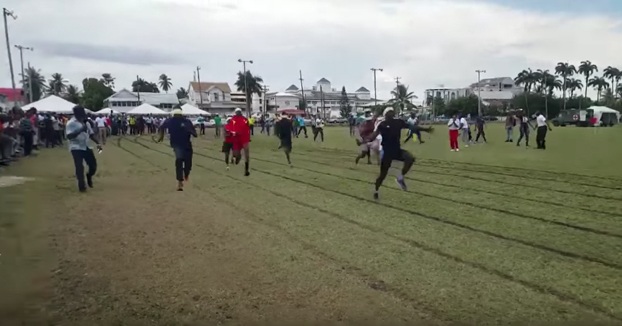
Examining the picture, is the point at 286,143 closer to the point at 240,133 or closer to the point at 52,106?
the point at 240,133

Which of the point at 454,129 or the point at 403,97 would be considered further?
the point at 403,97

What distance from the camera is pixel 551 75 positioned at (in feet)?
416

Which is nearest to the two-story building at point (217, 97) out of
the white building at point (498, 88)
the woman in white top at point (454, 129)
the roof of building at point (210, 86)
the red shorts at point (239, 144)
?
the roof of building at point (210, 86)

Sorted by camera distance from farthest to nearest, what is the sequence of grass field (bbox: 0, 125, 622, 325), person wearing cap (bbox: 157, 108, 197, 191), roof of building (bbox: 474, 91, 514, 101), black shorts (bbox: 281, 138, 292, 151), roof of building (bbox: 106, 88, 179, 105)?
roof of building (bbox: 474, 91, 514, 101) < roof of building (bbox: 106, 88, 179, 105) < black shorts (bbox: 281, 138, 292, 151) < person wearing cap (bbox: 157, 108, 197, 191) < grass field (bbox: 0, 125, 622, 325)

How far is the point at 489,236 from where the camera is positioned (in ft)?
24.3

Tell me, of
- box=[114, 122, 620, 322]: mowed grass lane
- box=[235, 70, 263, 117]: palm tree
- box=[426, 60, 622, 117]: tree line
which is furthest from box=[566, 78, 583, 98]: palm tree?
box=[114, 122, 620, 322]: mowed grass lane

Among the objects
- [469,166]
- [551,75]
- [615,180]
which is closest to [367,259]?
[615,180]

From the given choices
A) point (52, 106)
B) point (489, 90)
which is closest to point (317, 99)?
point (489, 90)

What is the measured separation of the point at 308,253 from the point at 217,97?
140655 mm

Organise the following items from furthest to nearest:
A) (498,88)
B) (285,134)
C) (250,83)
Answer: (498,88)
(250,83)
(285,134)

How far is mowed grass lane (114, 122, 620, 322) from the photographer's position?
5.27 m

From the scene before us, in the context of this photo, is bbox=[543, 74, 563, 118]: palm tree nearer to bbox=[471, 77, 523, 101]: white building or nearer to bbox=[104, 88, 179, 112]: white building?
bbox=[471, 77, 523, 101]: white building

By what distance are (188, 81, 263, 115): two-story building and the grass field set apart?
12338 cm

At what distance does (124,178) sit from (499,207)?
32.3ft
